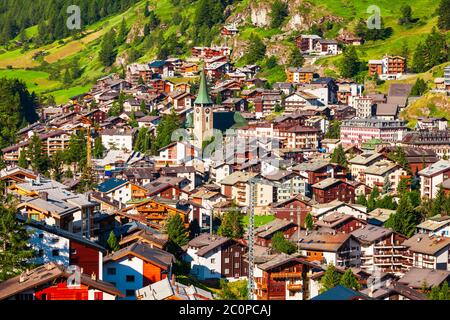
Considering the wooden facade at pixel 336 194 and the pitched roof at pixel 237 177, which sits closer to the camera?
the wooden facade at pixel 336 194

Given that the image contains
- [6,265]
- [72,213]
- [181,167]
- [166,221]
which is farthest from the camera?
[181,167]

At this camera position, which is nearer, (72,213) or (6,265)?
(6,265)

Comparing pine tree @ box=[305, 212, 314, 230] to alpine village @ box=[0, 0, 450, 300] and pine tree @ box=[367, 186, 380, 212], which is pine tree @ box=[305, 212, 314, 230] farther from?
pine tree @ box=[367, 186, 380, 212]

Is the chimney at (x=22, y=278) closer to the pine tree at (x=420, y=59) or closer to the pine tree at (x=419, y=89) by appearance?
the pine tree at (x=419, y=89)

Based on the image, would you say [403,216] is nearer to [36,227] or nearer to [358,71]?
[36,227]

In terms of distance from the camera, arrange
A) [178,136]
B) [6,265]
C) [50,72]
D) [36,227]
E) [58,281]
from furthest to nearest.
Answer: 1. [50,72]
2. [178,136]
3. [36,227]
4. [6,265]
5. [58,281]

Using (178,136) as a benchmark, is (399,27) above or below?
above

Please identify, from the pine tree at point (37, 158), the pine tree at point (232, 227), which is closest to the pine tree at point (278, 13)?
the pine tree at point (37, 158)

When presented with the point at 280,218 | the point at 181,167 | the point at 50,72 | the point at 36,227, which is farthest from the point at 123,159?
the point at 50,72

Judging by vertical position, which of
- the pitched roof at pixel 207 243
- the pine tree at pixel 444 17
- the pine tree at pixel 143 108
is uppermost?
the pine tree at pixel 444 17
